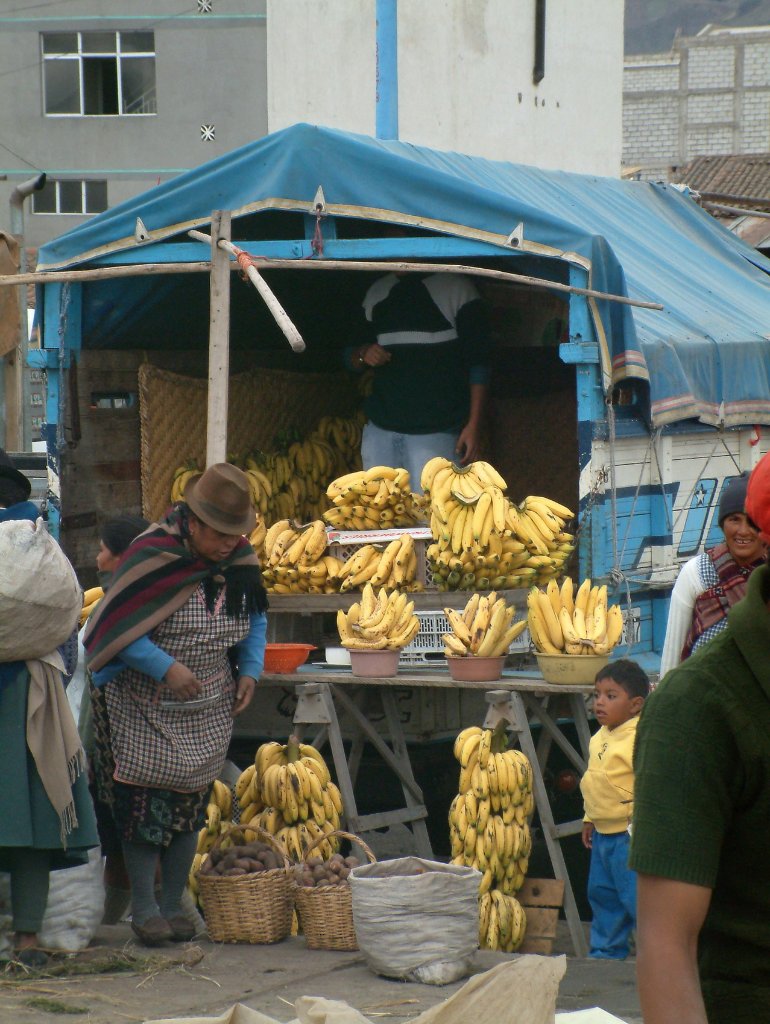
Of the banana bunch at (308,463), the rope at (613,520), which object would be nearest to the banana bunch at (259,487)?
the banana bunch at (308,463)

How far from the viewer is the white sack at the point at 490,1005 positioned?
3.68m

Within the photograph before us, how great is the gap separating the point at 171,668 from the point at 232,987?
44.2 inches

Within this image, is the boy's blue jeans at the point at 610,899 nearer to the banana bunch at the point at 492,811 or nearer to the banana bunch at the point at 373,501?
→ the banana bunch at the point at 492,811

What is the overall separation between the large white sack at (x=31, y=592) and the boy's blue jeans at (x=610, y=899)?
231cm

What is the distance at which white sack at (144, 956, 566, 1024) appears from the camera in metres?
3.68

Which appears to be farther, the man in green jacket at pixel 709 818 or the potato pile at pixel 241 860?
the potato pile at pixel 241 860

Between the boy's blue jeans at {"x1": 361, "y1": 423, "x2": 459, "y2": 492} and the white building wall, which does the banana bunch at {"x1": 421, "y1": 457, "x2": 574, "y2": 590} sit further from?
the white building wall

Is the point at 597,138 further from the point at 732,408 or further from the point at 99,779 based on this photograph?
the point at 99,779

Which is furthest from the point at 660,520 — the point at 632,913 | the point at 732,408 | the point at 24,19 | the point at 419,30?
the point at 24,19

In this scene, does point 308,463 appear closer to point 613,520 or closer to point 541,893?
point 613,520

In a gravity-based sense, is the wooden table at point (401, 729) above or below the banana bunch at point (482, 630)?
below

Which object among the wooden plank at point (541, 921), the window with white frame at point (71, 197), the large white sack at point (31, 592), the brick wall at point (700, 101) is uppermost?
the brick wall at point (700, 101)

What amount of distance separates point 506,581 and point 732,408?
2220 mm

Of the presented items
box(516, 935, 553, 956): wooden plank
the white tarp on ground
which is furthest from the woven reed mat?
the white tarp on ground
